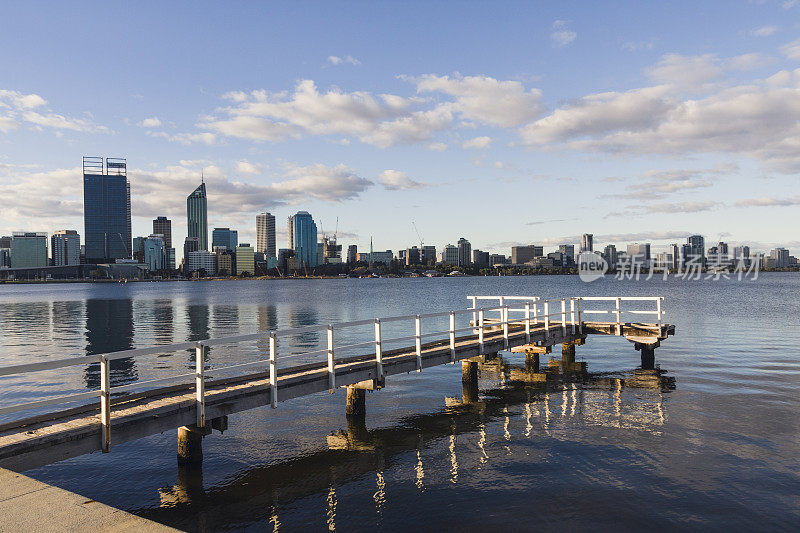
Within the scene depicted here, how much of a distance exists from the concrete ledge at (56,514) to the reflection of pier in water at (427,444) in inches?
145

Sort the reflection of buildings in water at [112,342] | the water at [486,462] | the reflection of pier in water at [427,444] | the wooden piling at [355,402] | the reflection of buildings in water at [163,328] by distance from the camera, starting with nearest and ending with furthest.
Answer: the water at [486,462]
the reflection of pier in water at [427,444]
the wooden piling at [355,402]
the reflection of buildings in water at [112,342]
the reflection of buildings in water at [163,328]

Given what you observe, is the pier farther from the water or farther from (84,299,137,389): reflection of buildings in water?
(84,299,137,389): reflection of buildings in water

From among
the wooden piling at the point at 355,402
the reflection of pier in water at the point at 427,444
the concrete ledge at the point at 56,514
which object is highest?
the concrete ledge at the point at 56,514

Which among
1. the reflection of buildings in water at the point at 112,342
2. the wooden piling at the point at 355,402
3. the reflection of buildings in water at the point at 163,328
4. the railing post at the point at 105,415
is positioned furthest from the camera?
the reflection of buildings in water at the point at 163,328

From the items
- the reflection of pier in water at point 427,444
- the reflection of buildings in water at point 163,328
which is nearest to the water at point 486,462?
the reflection of pier in water at point 427,444

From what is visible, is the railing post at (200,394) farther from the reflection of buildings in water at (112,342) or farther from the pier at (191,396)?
the reflection of buildings in water at (112,342)

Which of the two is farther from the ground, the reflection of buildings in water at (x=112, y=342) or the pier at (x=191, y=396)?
the pier at (x=191, y=396)

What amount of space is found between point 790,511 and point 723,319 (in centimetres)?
5053

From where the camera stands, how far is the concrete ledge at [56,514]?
22.7ft

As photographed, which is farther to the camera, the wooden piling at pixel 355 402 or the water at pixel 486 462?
the wooden piling at pixel 355 402

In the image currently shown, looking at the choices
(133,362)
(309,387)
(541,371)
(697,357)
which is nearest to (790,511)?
(309,387)

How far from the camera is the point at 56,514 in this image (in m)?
7.29

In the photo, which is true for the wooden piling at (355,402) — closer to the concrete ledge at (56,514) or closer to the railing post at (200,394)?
the railing post at (200,394)

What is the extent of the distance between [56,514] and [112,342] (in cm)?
4113
